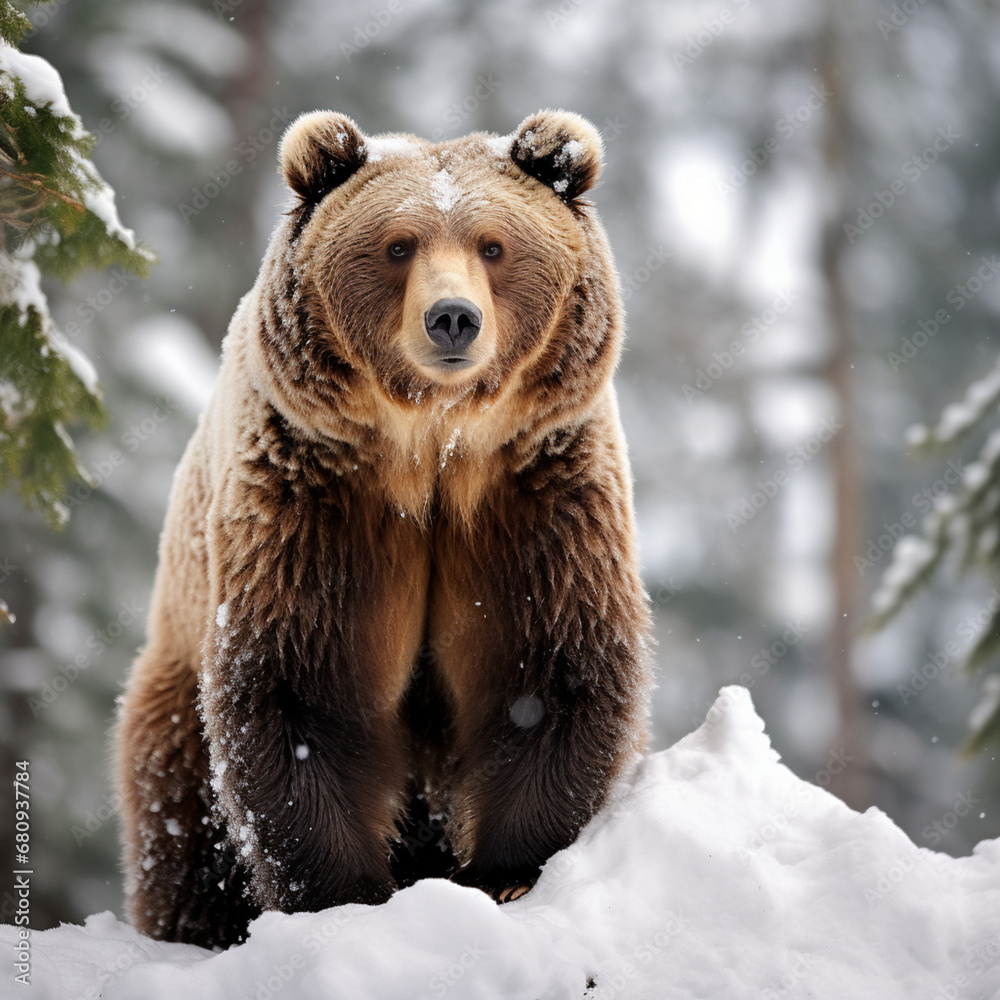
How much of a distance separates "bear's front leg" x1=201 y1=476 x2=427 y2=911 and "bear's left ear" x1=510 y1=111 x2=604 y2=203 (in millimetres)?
1259

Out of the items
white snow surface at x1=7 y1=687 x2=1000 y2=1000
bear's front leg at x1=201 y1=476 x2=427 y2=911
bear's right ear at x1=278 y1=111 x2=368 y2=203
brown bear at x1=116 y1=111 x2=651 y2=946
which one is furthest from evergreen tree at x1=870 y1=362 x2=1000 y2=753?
bear's right ear at x1=278 y1=111 x2=368 y2=203

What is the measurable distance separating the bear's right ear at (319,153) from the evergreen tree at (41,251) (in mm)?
655

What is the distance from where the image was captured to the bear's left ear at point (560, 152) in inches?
142

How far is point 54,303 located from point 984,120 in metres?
11.0

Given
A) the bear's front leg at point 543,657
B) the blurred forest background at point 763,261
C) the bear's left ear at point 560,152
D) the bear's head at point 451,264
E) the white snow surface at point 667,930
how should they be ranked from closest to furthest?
the white snow surface at point 667,930
the bear's head at point 451,264
the bear's front leg at point 543,657
the bear's left ear at point 560,152
the blurred forest background at point 763,261

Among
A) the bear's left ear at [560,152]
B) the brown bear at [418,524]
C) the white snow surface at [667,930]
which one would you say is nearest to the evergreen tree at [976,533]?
the white snow surface at [667,930]

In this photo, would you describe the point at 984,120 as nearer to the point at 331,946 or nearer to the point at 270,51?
the point at 270,51

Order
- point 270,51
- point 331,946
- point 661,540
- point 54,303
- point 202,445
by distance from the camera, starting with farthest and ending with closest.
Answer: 1. point 661,540
2. point 270,51
3. point 54,303
4. point 202,445
5. point 331,946

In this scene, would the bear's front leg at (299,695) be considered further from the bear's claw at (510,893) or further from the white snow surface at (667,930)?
the white snow surface at (667,930)

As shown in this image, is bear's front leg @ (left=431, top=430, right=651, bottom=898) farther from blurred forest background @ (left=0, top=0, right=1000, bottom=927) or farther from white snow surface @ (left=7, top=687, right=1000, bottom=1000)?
blurred forest background @ (left=0, top=0, right=1000, bottom=927)

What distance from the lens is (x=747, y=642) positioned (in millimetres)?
13594

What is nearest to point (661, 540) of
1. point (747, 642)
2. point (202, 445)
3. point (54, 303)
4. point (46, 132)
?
point (747, 642)

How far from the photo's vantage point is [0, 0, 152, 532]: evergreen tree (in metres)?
3.44

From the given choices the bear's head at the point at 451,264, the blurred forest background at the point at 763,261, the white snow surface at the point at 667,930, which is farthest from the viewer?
the blurred forest background at the point at 763,261
